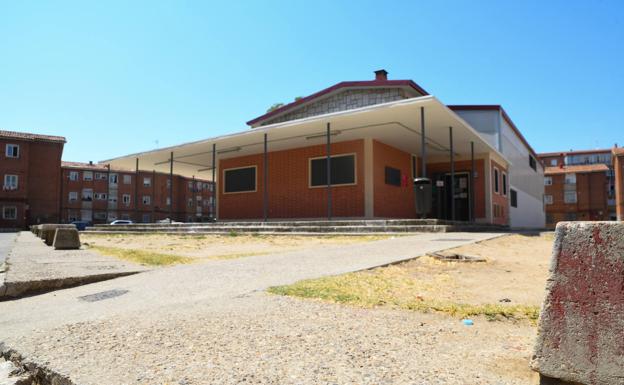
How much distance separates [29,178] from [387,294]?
5129 centimetres

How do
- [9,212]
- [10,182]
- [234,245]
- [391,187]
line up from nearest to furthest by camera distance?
[234,245] → [391,187] → [9,212] → [10,182]

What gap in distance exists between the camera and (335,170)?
1886 cm

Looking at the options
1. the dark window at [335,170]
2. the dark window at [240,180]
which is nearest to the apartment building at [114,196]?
the dark window at [240,180]

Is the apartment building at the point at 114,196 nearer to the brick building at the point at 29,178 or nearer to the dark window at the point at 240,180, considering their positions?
the brick building at the point at 29,178

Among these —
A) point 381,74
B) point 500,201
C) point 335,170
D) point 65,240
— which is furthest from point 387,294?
point 500,201

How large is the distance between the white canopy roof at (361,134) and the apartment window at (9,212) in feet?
91.1

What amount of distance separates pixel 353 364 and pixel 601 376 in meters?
1.05

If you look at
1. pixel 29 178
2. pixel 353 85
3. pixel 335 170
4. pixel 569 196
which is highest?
pixel 353 85

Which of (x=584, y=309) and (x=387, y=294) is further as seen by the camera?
(x=387, y=294)

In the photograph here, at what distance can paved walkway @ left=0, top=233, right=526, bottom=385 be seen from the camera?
2.24 m

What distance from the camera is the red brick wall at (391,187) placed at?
1811 cm

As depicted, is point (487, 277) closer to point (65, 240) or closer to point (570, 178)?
point (65, 240)

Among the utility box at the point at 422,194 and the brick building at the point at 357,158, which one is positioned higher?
the brick building at the point at 357,158

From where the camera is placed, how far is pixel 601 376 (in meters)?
1.67
